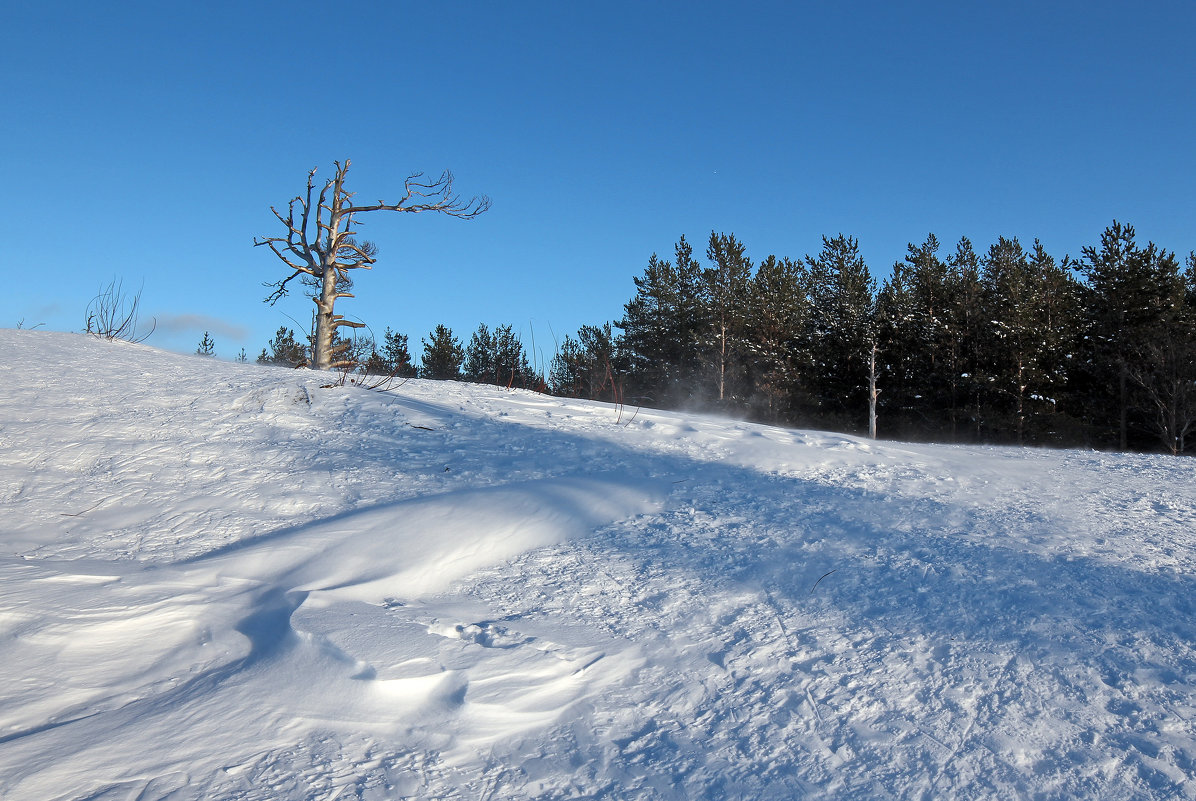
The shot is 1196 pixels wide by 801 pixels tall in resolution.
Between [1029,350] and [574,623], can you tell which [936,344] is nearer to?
[1029,350]

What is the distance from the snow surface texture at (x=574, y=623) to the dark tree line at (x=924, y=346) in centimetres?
1501

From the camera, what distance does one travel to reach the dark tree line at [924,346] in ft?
79.5

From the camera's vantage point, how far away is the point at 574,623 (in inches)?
134

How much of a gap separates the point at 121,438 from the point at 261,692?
14.3 feet

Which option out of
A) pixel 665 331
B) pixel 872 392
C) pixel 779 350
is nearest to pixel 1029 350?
pixel 872 392

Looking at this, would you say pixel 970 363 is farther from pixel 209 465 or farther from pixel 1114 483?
pixel 209 465

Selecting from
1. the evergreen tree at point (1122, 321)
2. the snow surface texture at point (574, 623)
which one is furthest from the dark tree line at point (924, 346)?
the snow surface texture at point (574, 623)

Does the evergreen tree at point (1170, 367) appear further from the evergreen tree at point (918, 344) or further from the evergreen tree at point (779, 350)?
the evergreen tree at point (779, 350)

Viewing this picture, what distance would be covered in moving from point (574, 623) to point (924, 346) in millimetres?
27752

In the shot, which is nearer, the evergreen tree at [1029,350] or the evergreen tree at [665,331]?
the evergreen tree at [1029,350]

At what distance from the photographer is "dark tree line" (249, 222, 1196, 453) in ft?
79.5

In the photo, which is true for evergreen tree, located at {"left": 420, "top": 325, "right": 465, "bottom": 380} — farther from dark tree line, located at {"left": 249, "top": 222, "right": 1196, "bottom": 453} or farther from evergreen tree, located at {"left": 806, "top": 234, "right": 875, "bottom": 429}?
evergreen tree, located at {"left": 806, "top": 234, "right": 875, "bottom": 429}

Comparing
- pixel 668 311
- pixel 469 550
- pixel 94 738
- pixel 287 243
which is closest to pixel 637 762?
pixel 94 738

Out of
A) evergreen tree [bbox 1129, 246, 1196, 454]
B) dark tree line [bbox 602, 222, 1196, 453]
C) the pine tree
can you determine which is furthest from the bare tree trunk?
the pine tree
